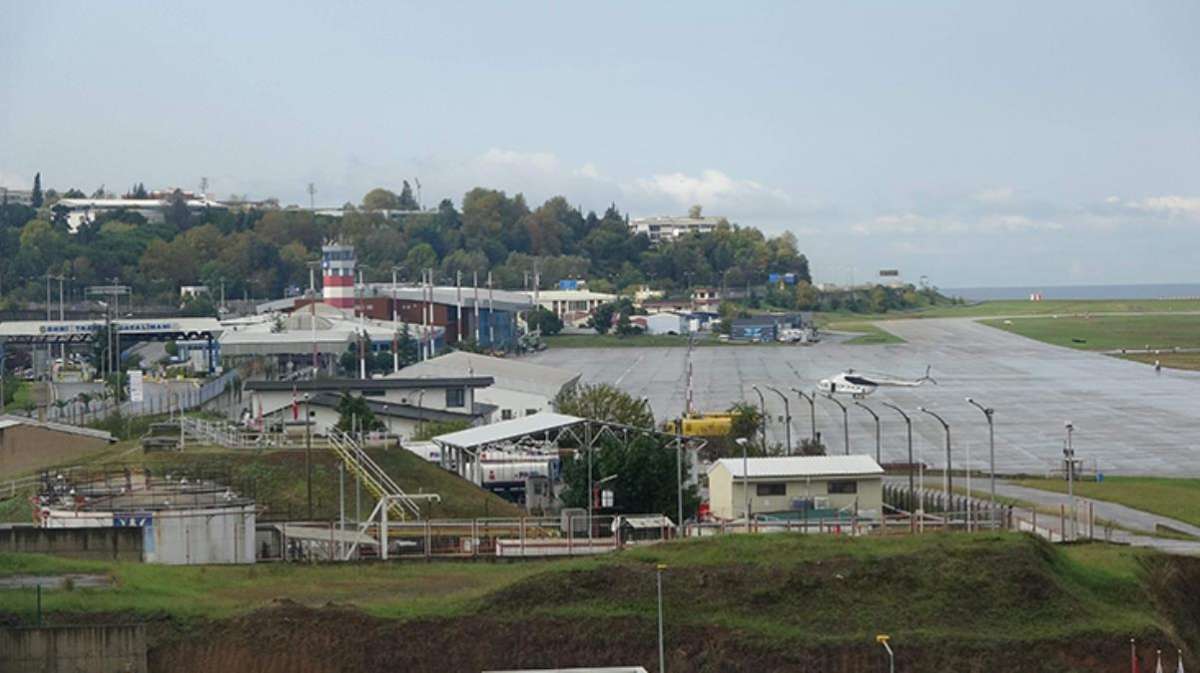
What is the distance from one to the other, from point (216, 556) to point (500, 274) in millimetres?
136609

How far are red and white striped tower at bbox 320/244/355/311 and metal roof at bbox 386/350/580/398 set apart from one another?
25146mm

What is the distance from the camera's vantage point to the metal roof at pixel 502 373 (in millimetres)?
59656

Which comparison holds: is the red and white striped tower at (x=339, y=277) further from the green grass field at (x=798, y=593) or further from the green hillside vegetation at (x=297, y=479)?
the green grass field at (x=798, y=593)

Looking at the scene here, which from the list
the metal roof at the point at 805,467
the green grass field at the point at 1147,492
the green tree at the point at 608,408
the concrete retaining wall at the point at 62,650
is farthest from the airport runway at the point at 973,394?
the concrete retaining wall at the point at 62,650

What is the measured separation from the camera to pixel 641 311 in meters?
133

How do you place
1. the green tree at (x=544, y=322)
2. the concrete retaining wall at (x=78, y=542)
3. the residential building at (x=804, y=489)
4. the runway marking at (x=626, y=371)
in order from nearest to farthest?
the concrete retaining wall at (x=78, y=542) → the residential building at (x=804, y=489) → the runway marking at (x=626, y=371) → the green tree at (x=544, y=322)

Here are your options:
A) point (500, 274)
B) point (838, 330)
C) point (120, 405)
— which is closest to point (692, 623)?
point (120, 405)

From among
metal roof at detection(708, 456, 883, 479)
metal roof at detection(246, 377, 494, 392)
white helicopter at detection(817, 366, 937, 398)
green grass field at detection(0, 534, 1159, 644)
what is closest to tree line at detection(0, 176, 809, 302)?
white helicopter at detection(817, 366, 937, 398)

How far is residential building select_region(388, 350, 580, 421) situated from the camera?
55.9m

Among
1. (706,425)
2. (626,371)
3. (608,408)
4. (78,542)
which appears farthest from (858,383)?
(78,542)

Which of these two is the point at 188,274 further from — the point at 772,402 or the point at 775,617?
the point at 775,617

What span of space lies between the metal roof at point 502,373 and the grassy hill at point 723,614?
121 feet

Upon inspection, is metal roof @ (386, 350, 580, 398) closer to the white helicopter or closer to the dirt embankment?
the white helicopter

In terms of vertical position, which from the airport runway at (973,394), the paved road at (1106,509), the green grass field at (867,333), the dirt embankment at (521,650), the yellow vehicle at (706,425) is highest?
the dirt embankment at (521,650)
